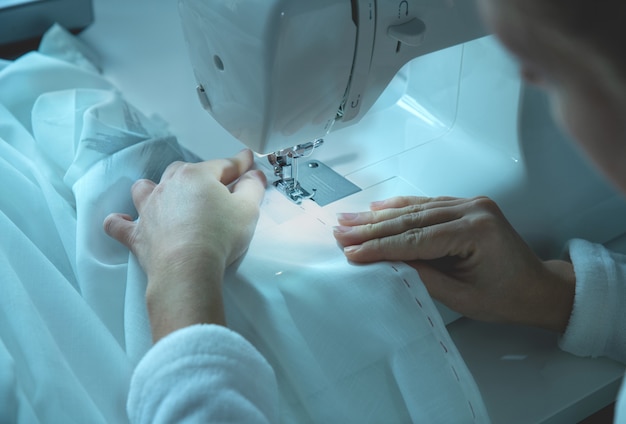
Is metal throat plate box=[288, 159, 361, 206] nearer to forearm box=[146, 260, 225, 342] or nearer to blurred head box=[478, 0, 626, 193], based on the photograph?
forearm box=[146, 260, 225, 342]

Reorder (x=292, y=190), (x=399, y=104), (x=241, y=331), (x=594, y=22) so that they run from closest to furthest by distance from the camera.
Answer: (x=594, y=22)
(x=241, y=331)
(x=292, y=190)
(x=399, y=104)

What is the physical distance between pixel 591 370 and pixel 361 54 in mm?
548

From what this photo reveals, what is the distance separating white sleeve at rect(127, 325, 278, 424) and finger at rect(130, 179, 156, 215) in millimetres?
312

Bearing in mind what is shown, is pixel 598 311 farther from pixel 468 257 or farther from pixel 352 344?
pixel 352 344

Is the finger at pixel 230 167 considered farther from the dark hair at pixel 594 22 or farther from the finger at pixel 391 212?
the dark hair at pixel 594 22

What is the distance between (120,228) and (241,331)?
230 millimetres

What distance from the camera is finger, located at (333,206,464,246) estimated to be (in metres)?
0.99

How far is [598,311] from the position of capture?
3.36 ft

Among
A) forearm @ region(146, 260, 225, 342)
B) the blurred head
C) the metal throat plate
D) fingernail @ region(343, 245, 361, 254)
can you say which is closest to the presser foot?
the metal throat plate

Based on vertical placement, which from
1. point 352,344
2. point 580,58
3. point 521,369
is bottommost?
point 521,369

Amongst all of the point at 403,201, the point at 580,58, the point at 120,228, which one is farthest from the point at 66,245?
the point at 580,58

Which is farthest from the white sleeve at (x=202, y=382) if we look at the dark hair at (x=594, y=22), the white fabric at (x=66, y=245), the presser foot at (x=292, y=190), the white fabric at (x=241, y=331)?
the dark hair at (x=594, y=22)

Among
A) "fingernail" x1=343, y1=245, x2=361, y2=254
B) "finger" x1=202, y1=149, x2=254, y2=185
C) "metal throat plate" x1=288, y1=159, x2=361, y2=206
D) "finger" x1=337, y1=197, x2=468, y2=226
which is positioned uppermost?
"finger" x1=202, y1=149, x2=254, y2=185

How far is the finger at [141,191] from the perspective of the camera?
3.40 feet
